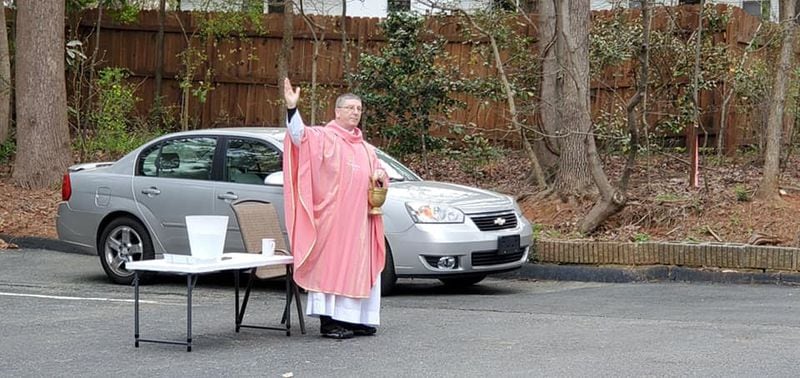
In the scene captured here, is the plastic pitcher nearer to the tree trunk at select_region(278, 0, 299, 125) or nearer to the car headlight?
the car headlight

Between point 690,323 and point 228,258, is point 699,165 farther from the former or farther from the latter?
point 228,258

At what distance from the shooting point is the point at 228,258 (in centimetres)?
916

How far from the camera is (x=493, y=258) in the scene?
472 inches

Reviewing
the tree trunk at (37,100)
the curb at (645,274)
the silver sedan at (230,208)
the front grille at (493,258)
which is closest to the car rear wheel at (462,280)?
the silver sedan at (230,208)

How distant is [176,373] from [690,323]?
4.15 meters

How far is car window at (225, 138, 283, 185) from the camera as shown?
40.9 feet

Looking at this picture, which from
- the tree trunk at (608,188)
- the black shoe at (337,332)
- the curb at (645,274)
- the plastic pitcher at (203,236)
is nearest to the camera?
the plastic pitcher at (203,236)

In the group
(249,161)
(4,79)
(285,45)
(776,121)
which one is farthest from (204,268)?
(285,45)

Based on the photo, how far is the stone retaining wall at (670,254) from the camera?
1291 cm

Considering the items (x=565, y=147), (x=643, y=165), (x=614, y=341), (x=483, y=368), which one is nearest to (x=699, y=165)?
(x=643, y=165)

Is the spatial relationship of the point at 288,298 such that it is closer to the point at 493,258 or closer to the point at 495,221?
the point at 493,258

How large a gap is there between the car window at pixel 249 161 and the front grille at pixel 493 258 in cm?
212

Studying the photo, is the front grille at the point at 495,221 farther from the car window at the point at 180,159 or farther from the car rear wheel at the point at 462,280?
the car window at the point at 180,159

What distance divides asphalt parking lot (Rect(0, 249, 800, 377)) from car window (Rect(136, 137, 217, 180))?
1.15 m
